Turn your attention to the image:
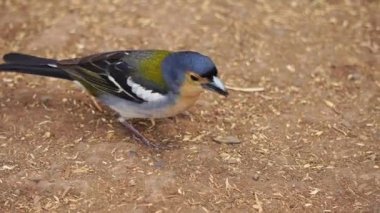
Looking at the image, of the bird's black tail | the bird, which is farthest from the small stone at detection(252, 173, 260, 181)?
the bird's black tail

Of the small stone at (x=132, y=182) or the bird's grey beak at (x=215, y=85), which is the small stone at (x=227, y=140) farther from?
the small stone at (x=132, y=182)

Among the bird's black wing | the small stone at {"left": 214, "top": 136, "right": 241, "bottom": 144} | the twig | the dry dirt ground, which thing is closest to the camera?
the dry dirt ground

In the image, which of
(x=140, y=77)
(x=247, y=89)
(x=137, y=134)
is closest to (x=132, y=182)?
(x=137, y=134)

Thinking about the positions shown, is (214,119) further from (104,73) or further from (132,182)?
(132,182)

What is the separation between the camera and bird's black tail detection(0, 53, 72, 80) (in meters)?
5.60

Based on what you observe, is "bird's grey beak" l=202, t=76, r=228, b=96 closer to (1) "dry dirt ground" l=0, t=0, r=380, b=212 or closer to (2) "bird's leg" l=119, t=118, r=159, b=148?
(1) "dry dirt ground" l=0, t=0, r=380, b=212

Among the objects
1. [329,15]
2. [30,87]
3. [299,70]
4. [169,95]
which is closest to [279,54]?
[299,70]

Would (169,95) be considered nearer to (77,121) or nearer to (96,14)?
(77,121)

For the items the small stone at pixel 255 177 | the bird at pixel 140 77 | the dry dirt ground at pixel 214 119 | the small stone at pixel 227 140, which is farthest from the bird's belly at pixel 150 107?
the small stone at pixel 255 177

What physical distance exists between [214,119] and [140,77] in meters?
0.83

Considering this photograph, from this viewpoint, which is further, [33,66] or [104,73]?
[33,66]

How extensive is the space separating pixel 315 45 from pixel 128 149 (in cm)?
241

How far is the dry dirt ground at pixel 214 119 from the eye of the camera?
195 inches

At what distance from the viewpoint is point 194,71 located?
198 inches
